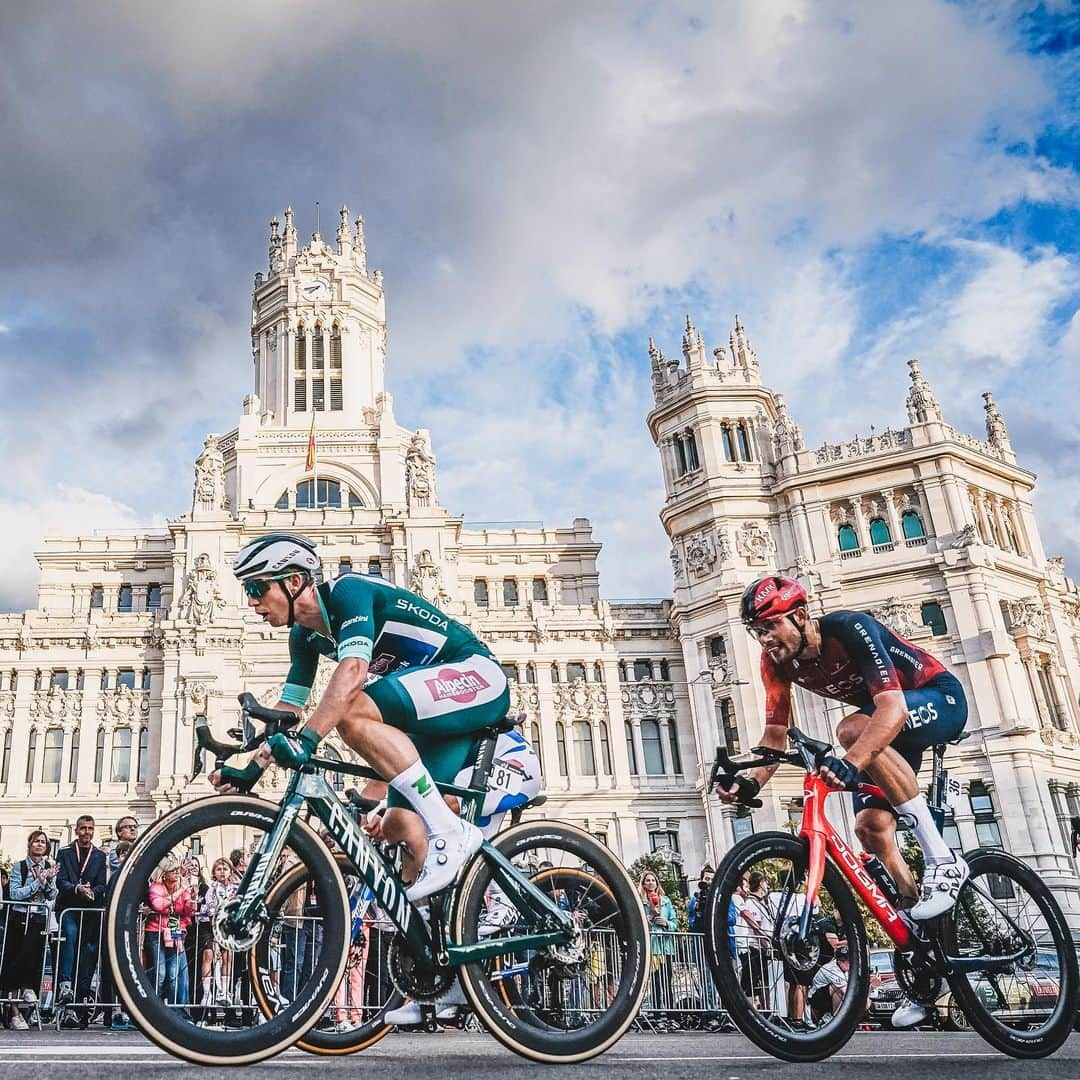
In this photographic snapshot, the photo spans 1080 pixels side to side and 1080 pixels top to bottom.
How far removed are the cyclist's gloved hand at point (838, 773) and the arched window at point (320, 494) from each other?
49.2 metres

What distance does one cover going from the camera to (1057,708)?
41.8 metres

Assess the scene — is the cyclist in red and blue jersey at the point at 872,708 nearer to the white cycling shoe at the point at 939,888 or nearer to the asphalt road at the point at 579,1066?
the white cycling shoe at the point at 939,888

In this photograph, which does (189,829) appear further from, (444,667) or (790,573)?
(790,573)

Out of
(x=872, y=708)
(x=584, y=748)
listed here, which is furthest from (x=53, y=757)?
(x=872, y=708)

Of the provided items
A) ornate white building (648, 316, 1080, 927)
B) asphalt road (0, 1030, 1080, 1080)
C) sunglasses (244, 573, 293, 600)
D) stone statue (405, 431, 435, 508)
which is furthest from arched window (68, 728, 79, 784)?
sunglasses (244, 573, 293, 600)

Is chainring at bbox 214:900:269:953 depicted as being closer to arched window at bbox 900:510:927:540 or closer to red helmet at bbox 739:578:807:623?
red helmet at bbox 739:578:807:623

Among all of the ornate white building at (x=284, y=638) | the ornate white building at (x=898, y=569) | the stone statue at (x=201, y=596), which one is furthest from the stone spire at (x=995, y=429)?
the stone statue at (x=201, y=596)

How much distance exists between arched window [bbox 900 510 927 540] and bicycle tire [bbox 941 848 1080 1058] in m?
39.7

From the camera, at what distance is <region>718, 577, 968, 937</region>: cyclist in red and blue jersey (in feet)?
20.6

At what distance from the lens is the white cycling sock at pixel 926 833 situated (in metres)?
6.34

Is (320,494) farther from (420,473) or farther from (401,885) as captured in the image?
(401,885)

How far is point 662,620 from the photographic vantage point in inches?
1956

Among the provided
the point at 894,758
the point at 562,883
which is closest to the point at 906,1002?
the point at 894,758

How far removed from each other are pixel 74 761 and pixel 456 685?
44.6 meters
